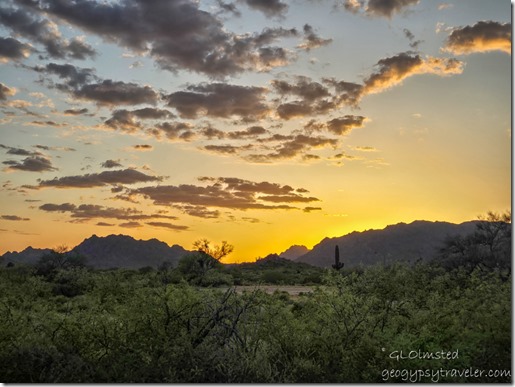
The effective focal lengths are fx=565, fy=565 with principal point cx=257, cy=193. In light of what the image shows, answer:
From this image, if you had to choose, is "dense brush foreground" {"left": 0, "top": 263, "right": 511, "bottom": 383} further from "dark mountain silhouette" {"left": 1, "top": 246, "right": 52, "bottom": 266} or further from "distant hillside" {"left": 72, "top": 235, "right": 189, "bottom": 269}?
"distant hillside" {"left": 72, "top": 235, "right": 189, "bottom": 269}

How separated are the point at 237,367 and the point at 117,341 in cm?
264

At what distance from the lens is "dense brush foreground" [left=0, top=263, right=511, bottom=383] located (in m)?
10.8

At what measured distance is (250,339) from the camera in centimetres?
1134

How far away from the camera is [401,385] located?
35.7 feet

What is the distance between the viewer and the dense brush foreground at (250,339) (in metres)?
10.8

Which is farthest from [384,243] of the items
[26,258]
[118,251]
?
[26,258]

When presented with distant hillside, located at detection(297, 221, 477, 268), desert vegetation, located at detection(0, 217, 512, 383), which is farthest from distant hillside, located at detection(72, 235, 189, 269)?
desert vegetation, located at detection(0, 217, 512, 383)

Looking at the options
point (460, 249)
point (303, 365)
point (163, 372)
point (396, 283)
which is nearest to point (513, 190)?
point (396, 283)

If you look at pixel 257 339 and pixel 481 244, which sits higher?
pixel 481 244

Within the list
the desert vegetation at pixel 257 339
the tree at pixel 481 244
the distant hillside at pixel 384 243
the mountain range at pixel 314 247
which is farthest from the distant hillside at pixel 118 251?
the desert vegetation at pixel 257 339

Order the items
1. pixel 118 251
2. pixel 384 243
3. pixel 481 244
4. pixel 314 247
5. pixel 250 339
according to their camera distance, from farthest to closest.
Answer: pixel 384 243, pixel 118 251, pixel 314 247, pixel 481 244, pixel 250 339

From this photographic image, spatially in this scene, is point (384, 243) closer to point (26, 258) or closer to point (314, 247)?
point (314, 247)

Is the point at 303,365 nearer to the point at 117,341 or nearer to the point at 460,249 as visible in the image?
the point at 117,341

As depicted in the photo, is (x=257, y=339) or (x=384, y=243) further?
(x=384, y=243)
